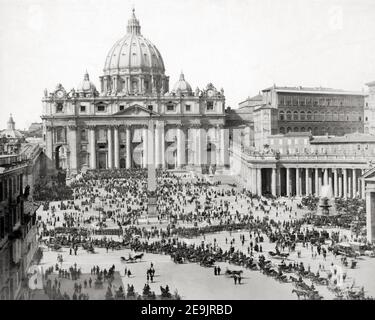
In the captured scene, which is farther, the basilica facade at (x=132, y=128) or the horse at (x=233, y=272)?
the basilica facade at (x=132, y=128)

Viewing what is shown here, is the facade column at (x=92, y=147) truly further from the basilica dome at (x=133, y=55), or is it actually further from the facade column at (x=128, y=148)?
the basilica dome at (x=133, y=55)

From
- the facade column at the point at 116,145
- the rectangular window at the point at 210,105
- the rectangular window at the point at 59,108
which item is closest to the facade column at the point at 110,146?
the facade column at the point at 116,145

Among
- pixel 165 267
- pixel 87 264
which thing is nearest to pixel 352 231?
pixel 165 267

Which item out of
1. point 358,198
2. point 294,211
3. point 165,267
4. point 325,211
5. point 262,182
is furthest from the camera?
point 262,182

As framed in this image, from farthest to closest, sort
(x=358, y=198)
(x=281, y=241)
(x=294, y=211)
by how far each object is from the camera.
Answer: (x=358, y=198), (x=294, y=211), (x=281, y=241)

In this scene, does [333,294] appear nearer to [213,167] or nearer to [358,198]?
[358,198]

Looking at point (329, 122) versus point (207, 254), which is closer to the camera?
point (207, 254)

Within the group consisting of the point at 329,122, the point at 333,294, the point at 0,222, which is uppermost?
the point at 329,122
